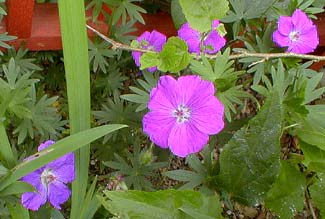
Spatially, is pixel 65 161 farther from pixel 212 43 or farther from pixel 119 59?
pixel 119 59

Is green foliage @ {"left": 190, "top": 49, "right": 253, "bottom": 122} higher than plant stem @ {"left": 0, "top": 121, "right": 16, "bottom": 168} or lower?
higher

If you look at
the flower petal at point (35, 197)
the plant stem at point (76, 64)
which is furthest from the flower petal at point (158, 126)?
the flower petal at point (35, 197)

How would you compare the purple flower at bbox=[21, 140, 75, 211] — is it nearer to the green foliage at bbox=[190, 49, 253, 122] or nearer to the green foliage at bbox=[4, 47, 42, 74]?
the green foliage at bbox=[190, 49, 253, 122]

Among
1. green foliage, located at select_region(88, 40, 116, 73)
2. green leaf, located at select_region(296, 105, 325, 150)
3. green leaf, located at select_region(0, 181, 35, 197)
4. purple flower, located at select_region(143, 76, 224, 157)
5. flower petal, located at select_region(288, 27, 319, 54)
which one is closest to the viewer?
green leaf, located at select_region(0, 181, 35, 197)

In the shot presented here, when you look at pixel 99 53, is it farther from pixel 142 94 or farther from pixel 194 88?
pixel 194 88

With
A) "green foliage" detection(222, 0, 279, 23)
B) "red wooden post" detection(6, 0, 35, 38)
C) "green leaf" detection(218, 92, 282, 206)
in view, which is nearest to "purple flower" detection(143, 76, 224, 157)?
"green leaf" detection(218, 92, 282, 206)

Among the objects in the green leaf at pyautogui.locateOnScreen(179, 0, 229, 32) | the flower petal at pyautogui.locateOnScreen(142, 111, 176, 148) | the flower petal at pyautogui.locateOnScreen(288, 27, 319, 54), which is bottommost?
the flower petal at pyautogui.locateOnScreen(142, 111, 176, 148)

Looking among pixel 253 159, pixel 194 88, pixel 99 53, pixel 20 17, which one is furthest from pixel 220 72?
pixel 20 17

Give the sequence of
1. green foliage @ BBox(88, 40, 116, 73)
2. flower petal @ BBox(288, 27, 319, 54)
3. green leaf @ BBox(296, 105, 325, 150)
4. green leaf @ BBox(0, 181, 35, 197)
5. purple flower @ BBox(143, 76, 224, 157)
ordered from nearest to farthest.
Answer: green leaf @ BBox(0, 181, 35, 197)
purple flower @ BBox(143, 76, 224, 157)
green leaf @ BBox(296, 105, 325, 150)
flower petal @ BBox(288, 27, 319, 54)
green foliage @ BBox(88, 40, 116, 73)
